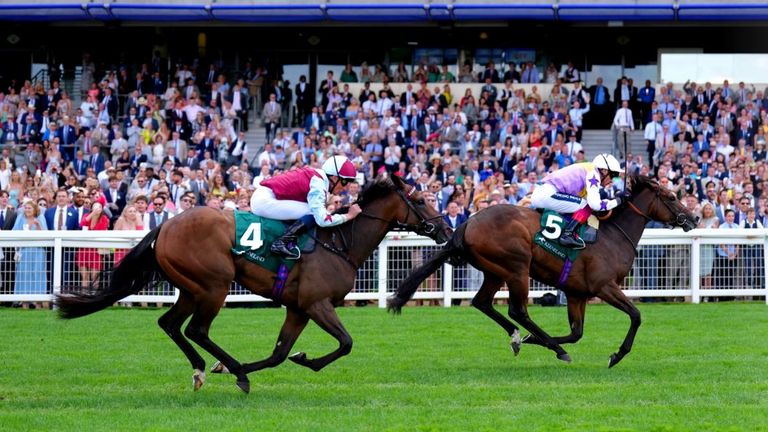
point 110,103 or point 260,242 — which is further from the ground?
point 110,103

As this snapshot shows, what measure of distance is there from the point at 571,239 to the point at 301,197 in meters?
2.49

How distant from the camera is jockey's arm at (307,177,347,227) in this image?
9.23m

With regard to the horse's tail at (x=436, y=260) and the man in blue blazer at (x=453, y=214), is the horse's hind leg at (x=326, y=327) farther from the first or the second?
the man in blue blazer at (x=453, y=214)

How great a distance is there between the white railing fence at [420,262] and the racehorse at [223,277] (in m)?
5.21

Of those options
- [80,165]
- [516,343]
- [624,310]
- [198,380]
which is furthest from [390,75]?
[198,380]

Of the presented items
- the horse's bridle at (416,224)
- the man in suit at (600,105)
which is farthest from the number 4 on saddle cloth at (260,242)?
the man in suit at (600,105)

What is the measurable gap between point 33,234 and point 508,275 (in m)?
6.52

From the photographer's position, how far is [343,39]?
92.2ft

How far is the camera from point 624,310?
10.5m

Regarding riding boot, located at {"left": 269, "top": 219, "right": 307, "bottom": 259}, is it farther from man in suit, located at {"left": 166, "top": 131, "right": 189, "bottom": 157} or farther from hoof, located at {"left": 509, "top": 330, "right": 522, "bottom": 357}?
man in suit, located at {"left": 166, "top": 131, "right": 189, "bottom": 157}

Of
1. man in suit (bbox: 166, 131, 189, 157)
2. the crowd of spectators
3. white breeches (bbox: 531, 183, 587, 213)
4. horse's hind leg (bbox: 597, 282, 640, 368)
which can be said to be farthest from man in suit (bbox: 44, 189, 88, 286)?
horse's hind leg (bbox: 597, 282, 640, 368)

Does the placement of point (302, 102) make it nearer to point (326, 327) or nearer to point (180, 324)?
point (180, 324)

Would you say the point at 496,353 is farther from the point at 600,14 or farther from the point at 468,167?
the point at 600,14

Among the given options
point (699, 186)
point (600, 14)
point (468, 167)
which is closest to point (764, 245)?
point (699, 186)
